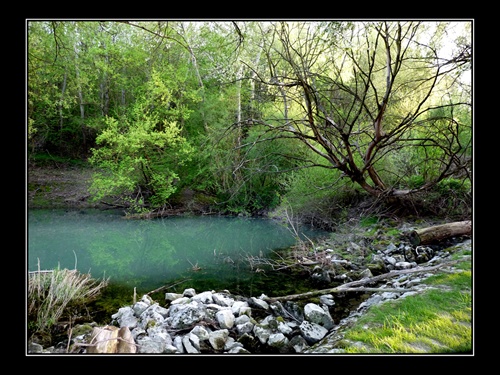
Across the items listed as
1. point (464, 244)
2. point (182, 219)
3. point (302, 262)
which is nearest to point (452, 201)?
point (464, 244)

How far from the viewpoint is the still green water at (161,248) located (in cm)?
385

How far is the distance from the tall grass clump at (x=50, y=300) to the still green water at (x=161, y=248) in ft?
1.51

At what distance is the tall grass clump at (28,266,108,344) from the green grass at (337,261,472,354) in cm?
232

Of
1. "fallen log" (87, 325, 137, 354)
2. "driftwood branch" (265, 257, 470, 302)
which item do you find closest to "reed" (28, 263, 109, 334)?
"fallen log" (87, 325, 137, 354)

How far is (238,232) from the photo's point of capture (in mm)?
7883

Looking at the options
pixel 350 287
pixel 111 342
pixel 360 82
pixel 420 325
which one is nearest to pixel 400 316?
pixel 420 325

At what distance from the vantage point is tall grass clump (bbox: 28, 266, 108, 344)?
239cm

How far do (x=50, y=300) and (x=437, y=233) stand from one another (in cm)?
485

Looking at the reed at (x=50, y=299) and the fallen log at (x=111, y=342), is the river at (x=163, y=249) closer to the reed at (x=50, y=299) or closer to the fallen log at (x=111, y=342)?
the reed at (x=50, y=299)

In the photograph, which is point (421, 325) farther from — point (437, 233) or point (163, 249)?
point (163, 249)

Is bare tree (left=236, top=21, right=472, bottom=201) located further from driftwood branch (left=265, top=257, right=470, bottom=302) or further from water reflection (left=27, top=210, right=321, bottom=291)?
water reflection (left=27, top=210, right=321, bottom=291)

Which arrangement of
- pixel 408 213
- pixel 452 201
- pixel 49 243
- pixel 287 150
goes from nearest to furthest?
1. pixel 452 201
2. pixel 408 213
3. pixel 49 243
4. pixel 287 150

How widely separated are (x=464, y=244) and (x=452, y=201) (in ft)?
4.36
